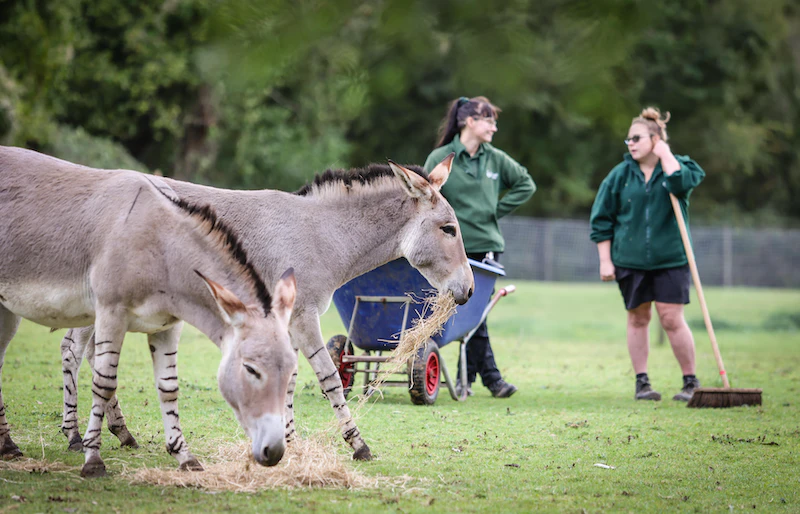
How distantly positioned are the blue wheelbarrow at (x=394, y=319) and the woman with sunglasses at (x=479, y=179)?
416 mm

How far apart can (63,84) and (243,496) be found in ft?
62.8

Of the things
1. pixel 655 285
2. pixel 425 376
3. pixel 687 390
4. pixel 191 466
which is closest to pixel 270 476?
pixel 191 466

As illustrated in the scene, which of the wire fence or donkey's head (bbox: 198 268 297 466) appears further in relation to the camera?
the wire fence

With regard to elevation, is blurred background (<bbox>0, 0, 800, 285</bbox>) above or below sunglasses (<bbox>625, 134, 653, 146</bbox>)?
below

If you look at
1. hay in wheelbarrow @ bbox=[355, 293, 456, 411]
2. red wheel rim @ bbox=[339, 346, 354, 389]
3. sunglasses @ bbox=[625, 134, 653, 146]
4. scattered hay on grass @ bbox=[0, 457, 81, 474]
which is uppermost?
sunglasses @ bbox=[625, 134, 653, 146]

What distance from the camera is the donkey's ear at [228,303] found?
14.3ft

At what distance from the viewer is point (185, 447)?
5.01m

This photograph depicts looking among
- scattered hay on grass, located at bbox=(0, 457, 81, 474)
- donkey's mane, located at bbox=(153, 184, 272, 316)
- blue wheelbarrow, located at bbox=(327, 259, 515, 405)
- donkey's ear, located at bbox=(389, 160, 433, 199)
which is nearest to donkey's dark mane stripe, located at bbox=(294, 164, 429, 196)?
donkey's ear, located at bbox=(389, 160, 433, 199)

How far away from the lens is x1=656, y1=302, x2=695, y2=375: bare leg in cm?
823

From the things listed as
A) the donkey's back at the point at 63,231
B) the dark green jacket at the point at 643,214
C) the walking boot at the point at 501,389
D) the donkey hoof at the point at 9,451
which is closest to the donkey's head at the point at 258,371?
the donkey's back at the point at 63,231

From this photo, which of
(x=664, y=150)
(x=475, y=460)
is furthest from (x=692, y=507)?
(x=664, y=150)

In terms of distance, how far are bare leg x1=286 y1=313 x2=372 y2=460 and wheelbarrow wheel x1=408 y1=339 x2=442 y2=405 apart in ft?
5.31

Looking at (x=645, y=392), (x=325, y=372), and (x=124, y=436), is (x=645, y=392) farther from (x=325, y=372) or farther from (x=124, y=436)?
(x=124, y=436)

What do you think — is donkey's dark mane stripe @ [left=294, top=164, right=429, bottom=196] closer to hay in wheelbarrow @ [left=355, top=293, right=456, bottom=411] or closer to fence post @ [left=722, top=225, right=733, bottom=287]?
hay in wheelbarrow @ [left=355, top=293, right=456, bottom=411]
